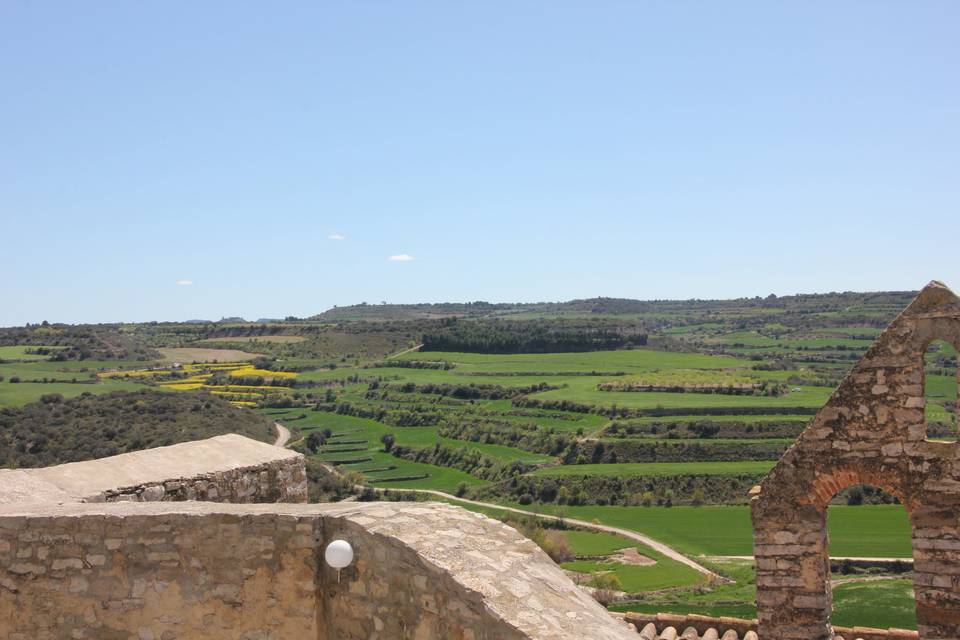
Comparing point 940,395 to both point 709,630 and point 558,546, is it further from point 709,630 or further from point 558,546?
point 709,630

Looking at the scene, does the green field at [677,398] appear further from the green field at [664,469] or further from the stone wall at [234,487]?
the stone wall at [234,487]

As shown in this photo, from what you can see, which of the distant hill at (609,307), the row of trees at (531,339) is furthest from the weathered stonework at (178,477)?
the distant hill at (609,307)

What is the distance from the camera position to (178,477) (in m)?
6.09

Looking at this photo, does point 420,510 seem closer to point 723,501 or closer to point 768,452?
point 723,501

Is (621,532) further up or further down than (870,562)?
further down

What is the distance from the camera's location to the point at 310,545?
4234 mm

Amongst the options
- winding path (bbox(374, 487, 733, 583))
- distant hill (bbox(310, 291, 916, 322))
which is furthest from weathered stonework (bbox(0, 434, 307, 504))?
distant hill (bbox(310, 291, 916, 322))

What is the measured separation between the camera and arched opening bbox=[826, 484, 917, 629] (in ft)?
42.0

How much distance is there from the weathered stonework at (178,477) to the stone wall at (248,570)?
0.93m

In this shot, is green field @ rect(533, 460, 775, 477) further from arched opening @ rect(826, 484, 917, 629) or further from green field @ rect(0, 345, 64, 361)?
green field @ rect(0, 345, 64, 361)

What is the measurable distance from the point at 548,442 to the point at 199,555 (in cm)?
4613

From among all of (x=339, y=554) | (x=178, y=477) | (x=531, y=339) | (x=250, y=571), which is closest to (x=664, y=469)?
(x=178, y=477)

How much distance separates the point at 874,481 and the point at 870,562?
55.7 feet

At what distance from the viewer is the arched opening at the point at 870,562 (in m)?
12.8
